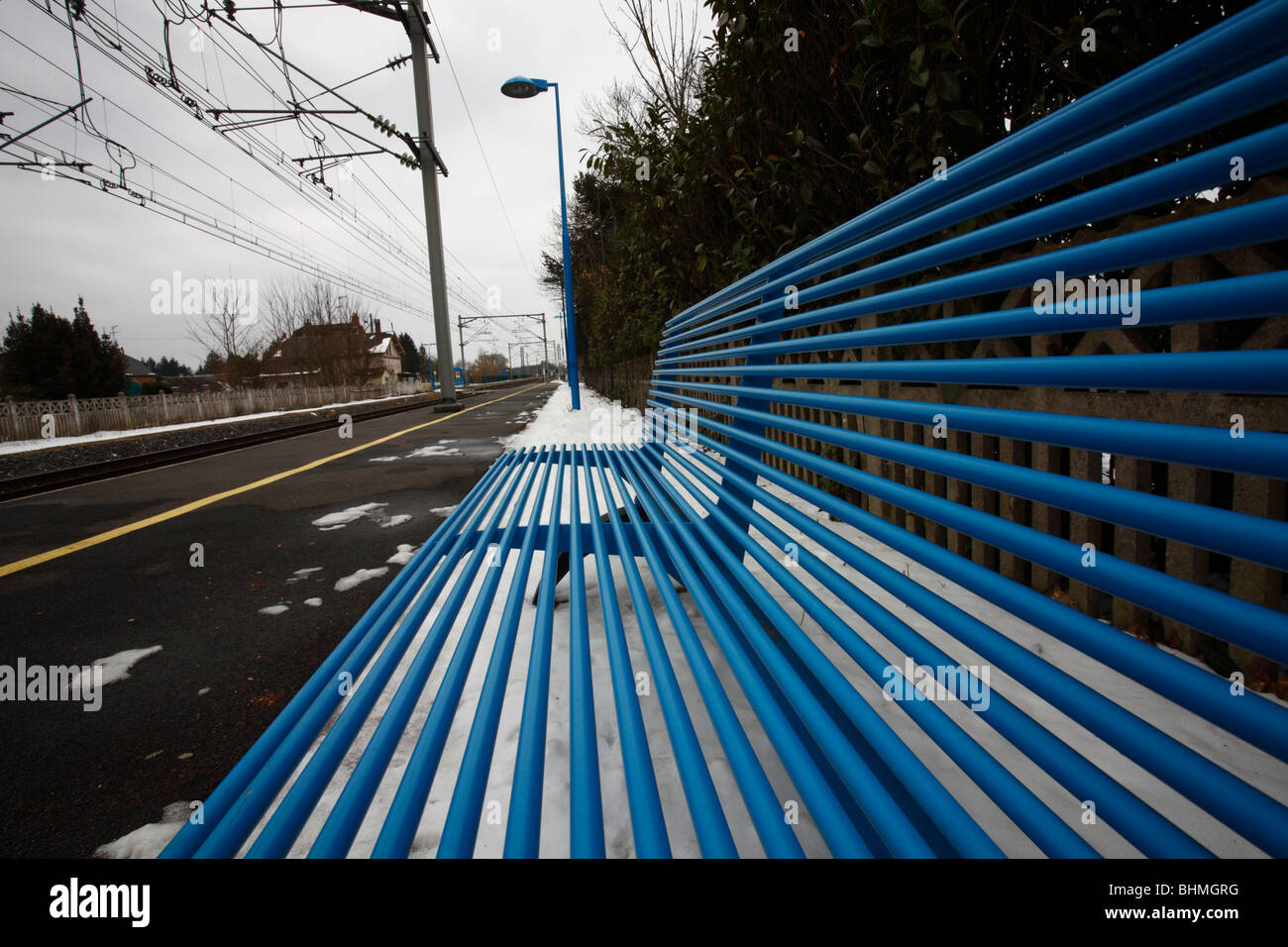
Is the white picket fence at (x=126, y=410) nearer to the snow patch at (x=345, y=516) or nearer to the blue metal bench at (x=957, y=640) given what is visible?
the snow patch at (x=345, y=516)

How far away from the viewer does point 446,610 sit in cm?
119

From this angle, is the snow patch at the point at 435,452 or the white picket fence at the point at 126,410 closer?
the snow patch at the point at 435,452

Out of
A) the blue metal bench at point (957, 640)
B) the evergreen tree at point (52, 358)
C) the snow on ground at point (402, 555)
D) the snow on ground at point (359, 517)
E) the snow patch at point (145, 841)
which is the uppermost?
the evergreen tree at point (52, 358)

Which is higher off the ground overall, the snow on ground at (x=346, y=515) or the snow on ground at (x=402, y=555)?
the snow on ground at (x=346, y=515)

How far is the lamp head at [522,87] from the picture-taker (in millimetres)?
10719

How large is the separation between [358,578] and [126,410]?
17.5 metres

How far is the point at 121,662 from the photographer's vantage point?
79.0 inches

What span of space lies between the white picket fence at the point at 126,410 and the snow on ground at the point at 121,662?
1481 centimetres

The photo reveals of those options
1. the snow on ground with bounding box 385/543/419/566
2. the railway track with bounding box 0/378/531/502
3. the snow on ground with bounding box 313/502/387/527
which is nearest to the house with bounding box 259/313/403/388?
the railway track with bounding box 0/378/531/502

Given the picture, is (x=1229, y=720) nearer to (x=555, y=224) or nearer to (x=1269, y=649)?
(x=1269, y=649)

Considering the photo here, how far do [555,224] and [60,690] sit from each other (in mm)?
21580

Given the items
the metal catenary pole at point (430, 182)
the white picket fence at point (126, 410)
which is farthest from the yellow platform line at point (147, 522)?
the white picket fence at point (126, 410)

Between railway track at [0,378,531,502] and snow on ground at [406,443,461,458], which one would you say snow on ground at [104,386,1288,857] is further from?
railway track at [0,378,531,502]

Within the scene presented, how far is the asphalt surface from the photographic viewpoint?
140 centimetres
